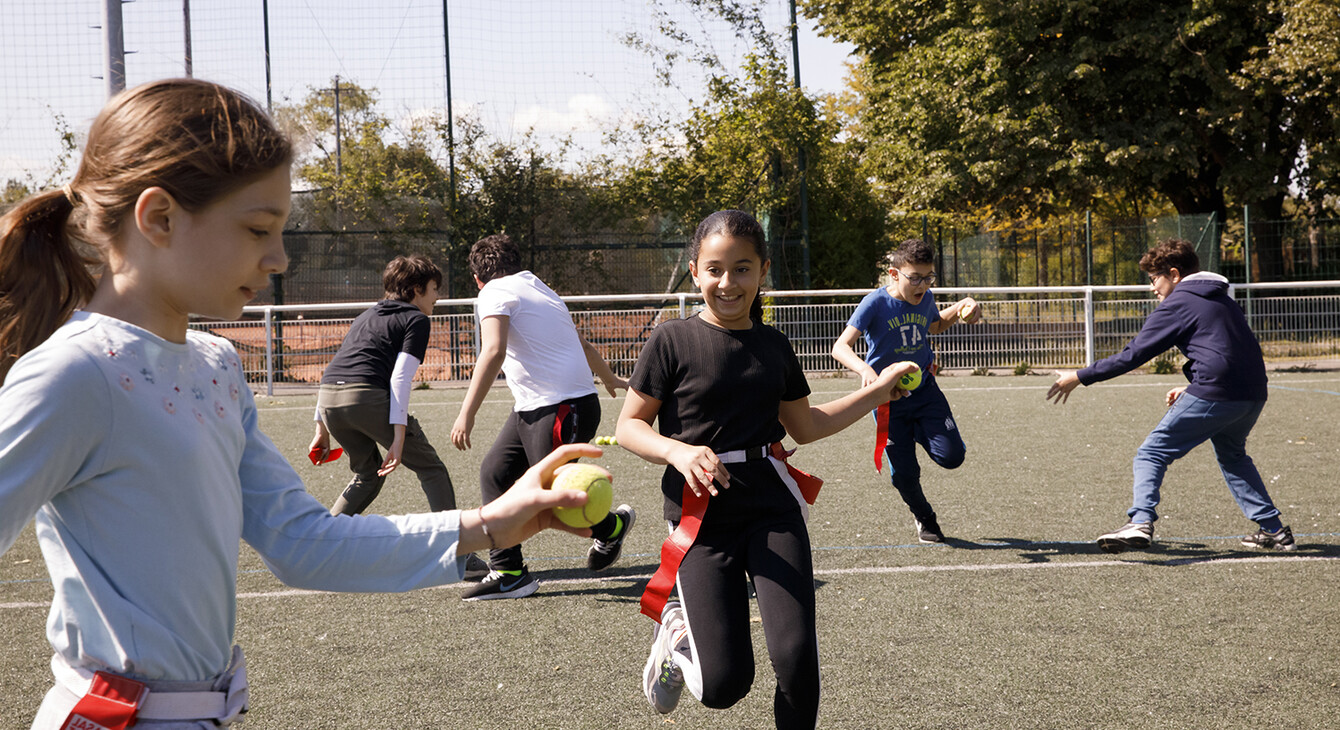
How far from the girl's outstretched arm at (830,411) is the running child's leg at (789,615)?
0.39 metres

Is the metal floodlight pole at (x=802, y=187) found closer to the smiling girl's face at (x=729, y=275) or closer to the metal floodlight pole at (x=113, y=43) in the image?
the metal floodlight pole at (x=113, y=43)

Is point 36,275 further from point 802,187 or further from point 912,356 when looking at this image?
point 802,187

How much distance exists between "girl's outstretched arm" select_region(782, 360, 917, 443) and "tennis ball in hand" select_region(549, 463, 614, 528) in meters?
1.78

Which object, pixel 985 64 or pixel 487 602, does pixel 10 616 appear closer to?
pixel 487 602

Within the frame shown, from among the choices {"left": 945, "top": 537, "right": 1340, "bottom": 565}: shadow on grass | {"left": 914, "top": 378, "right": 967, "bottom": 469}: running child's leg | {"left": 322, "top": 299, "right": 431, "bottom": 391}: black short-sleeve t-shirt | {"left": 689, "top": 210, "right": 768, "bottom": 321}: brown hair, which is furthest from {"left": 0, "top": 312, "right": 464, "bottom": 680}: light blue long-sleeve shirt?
{"left": 914, "top": 378, "right": 967, "bottom": 469}: running child's leg

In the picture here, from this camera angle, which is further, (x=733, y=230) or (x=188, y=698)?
(x=733, y=230)

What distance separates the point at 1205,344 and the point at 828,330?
11.8 meters

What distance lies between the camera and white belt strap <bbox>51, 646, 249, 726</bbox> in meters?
1.64

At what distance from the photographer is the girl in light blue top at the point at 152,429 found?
1.61 meters

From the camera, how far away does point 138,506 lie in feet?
5.44

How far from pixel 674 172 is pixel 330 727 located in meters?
18.9

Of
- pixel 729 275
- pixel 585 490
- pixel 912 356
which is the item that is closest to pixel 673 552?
pixel 729 275

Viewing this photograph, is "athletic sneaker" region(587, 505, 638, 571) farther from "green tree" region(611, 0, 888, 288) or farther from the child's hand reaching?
"green tree" region(611, 0, 888, 288)

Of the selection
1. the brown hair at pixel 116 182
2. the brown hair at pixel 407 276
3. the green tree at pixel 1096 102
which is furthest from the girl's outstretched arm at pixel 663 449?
the green tree at pixel 1096 102
